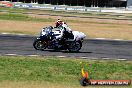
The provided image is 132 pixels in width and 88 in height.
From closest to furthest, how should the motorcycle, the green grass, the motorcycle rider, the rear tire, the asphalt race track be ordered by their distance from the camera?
the green grass → the asphalt race track → the motorcycle rider → the motorcycle → the rear tire

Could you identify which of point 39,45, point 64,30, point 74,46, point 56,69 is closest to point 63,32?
point 64,30

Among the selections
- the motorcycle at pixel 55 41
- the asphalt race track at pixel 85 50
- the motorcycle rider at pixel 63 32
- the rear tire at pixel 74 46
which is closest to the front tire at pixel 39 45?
the motorcycle at pixel 55 41

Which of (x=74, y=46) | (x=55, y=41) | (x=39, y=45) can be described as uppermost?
(x=55, y=41)

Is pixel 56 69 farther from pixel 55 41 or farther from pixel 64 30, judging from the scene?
pixel 55 41

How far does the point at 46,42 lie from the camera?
2538cm

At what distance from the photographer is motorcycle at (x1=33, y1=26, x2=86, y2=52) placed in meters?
25.1

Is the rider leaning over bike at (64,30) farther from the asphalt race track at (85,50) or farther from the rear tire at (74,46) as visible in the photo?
the asphalt race track at (85,50)

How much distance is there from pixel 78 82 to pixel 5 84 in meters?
3.21

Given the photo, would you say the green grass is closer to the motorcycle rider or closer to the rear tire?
the motorcycle rider

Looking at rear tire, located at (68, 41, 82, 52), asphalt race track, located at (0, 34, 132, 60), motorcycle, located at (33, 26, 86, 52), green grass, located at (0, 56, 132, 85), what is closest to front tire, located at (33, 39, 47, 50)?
motorcycle, located at (33, 26, 86, 52)

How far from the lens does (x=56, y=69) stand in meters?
19.0

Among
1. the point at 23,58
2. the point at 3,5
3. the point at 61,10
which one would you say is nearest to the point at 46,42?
the point at 23,58

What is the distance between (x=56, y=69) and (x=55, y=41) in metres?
6.48

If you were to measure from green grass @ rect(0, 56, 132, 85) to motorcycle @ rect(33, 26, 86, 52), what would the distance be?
2935mm
